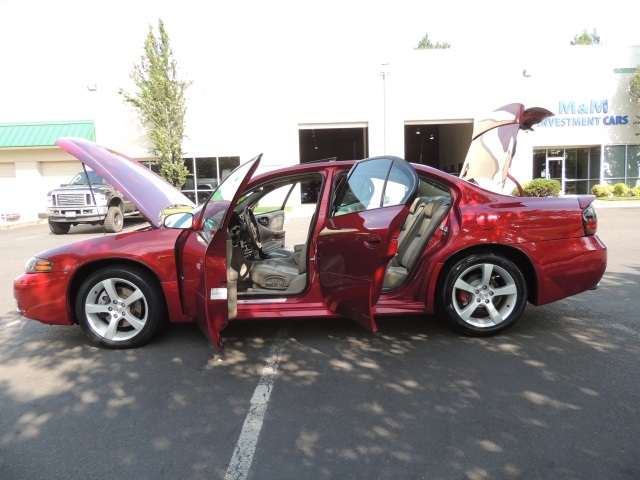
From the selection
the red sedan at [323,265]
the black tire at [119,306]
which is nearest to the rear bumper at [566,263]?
the red sedan at [323,265]

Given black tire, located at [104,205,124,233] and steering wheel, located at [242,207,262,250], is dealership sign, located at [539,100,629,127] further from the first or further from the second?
steering wheel, located at [242,207,262,250]

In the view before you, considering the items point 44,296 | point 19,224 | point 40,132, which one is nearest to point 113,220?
point 19,224

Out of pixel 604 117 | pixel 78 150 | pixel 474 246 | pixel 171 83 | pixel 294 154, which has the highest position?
pixel 171 83

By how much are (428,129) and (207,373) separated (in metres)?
29.4

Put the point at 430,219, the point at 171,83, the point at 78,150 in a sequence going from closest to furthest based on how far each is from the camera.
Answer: the point at 78,150
the point at 430,219
the point at 171,83

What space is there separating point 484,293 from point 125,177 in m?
3.27

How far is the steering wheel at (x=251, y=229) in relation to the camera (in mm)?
4711

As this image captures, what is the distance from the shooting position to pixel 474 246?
4.04m

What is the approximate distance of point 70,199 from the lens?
1467 centimetres

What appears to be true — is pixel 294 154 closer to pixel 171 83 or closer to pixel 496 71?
pixel 171 83

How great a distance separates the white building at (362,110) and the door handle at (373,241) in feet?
61.2

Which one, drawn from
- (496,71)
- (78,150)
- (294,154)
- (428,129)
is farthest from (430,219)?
(428,129)

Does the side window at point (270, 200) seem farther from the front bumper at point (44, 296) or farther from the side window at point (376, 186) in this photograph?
the front bumper at point (44, 296)

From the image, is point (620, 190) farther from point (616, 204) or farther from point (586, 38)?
point (586, 38)
